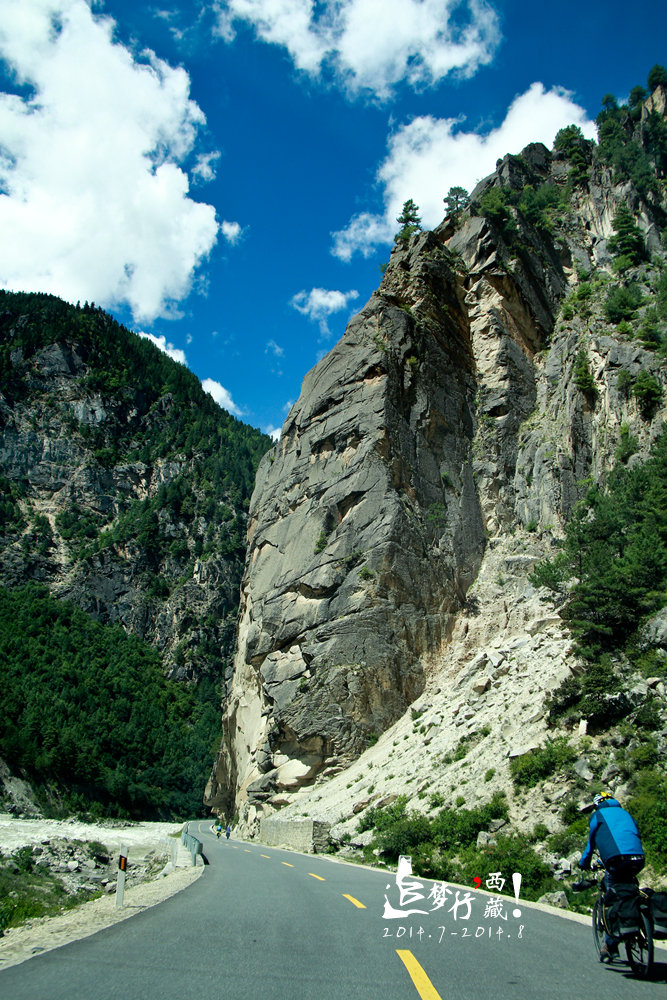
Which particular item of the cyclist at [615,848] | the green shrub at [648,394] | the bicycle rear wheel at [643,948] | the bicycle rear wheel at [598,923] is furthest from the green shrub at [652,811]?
the green shrub at [648,394]

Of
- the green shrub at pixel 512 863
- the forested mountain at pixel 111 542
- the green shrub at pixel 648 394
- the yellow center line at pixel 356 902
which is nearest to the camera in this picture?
the yellow center line at pixel 356 902

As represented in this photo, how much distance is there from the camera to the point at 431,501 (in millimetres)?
42844

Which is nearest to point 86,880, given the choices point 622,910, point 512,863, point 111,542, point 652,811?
point 512,863

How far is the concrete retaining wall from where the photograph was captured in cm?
2383

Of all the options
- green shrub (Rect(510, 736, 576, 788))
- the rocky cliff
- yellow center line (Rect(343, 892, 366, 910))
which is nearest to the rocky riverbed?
yellow center line (Rect(343, 892, 366, 910))

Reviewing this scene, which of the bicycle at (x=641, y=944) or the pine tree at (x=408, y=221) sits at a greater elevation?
the pine tree at (x=408, y=221)

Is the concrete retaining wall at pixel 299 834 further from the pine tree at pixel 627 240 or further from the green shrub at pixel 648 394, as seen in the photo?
the pine tree at pixel 627 240

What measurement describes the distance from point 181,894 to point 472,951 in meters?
6.98

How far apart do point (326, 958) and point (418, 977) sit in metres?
1.14

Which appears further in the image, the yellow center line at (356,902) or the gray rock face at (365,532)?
the gray rock face at (365,532)

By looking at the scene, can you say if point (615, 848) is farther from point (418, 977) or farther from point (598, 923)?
point (418, 977)

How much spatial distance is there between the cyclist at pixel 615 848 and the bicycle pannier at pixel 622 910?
80mm

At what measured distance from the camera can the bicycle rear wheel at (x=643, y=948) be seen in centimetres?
568

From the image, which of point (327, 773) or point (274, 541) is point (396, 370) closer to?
point (274, 541)
